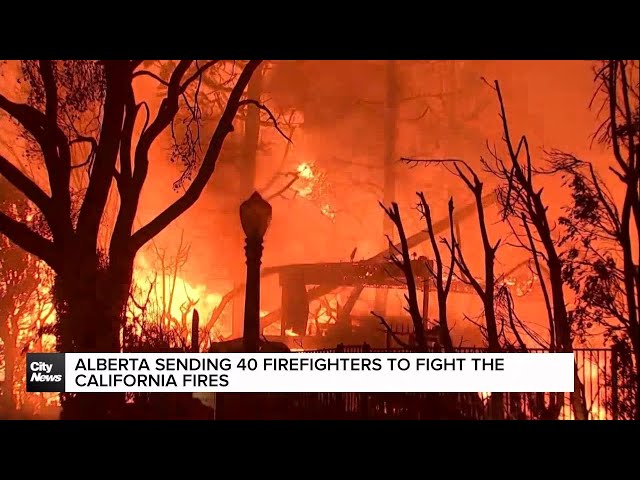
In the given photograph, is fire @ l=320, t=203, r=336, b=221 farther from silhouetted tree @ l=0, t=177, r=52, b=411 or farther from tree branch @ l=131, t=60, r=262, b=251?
silhouetted tree @ l=0, t=177, r=52, b=411

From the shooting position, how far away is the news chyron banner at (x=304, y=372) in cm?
837

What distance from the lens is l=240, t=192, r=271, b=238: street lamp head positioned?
866 centimetres

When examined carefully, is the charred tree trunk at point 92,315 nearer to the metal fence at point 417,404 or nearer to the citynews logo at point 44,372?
the citynews logo at point 44,372

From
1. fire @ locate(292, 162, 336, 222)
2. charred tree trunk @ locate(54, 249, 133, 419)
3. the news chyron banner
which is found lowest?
the news chyron banner

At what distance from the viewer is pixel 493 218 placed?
60.2ft

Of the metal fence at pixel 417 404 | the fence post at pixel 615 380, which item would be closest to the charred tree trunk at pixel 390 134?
the metal fence at pixel 417 404

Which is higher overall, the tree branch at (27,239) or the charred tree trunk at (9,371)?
the tree branch at (27,239)

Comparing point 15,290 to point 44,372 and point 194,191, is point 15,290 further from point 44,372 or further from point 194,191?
point 194,191

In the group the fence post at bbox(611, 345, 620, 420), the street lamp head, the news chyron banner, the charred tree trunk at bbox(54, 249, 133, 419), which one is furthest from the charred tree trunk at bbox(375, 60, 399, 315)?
the charred tree trunk at bbox(54, 249, 133, 419)

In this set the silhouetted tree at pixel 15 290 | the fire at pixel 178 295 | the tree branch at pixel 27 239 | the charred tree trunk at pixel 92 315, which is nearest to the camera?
the tree branch at pixel 27 239

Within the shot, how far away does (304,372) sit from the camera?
840cm

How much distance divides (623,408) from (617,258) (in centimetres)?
218

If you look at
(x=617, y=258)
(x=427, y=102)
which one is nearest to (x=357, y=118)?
(x=427, y=102)

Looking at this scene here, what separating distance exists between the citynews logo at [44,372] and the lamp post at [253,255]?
250cm
